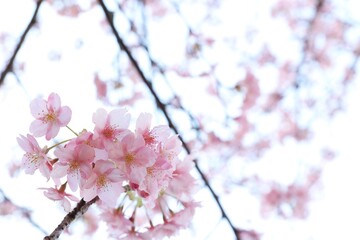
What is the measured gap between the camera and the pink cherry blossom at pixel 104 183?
1.26 m

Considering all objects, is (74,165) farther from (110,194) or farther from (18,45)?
(18,45)

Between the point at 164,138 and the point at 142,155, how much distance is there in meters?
0.13

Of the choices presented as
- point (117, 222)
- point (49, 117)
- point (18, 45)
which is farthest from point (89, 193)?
point (18, 45)

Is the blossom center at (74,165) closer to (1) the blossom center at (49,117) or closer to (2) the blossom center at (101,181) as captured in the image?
(2) the blossom center at (101,181)

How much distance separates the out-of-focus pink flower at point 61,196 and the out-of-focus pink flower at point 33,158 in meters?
0.07

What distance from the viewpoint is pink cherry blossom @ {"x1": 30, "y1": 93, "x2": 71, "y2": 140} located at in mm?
1417

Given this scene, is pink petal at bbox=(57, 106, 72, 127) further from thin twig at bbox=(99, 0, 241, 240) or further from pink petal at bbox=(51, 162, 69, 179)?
thin twig at bbox=(99, 0, 241, 240)

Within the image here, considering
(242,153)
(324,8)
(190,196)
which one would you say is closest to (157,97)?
(190,196)

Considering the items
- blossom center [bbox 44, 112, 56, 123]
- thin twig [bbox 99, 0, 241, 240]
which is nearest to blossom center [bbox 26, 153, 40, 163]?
blossom center [bbox 44, 112, 56, 123]

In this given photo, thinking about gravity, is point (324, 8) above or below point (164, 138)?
above

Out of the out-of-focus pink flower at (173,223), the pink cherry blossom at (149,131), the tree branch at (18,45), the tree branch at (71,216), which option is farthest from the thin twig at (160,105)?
the tree branch at (71,216)

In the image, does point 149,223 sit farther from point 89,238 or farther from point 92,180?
point 89,238

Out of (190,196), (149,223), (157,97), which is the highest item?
(157,97)

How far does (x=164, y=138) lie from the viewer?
1.40 m
